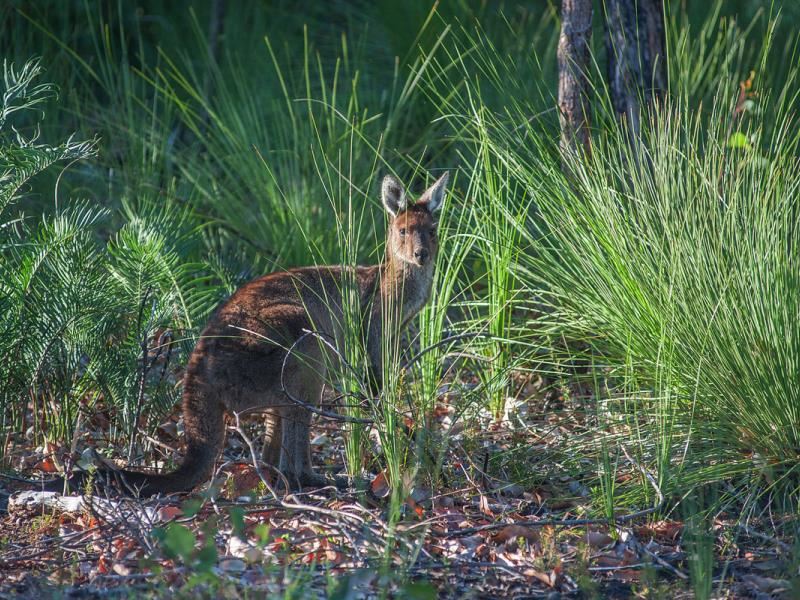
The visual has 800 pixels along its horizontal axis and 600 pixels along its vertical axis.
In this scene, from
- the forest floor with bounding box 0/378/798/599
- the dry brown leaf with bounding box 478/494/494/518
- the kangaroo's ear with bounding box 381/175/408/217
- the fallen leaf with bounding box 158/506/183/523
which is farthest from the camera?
the kangaroo's ear with bounding box 381/175/408/217

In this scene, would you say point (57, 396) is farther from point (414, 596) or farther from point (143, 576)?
point (414, 596)

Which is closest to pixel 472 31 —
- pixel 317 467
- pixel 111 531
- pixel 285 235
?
pixel 285 235

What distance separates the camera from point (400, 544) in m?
3.41

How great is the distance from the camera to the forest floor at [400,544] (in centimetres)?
311

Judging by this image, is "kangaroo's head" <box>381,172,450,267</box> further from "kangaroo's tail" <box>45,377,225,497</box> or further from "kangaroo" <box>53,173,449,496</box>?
"kangaroo's tail" <box>45,377,225,497</box>

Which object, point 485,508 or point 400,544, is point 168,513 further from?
point 485,508

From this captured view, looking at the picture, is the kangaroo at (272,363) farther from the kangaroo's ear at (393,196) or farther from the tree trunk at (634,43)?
the tree trunk at (634,43)

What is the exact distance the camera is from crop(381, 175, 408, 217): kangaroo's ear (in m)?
4.96

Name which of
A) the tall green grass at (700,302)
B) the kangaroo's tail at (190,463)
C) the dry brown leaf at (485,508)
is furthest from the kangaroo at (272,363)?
the tall green grass at (700,302)

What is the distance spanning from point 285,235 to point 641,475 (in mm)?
3135

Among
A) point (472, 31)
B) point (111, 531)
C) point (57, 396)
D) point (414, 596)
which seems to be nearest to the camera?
point (414, 596)

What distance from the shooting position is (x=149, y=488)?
12.5 feet

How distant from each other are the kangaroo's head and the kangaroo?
0.06 ft

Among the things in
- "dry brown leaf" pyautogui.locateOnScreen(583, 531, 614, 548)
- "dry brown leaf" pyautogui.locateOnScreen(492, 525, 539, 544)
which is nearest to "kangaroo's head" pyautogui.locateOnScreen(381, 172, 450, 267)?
"dry brown leaf" pyautogui.locateOnScreen(492, 525, 539, 544)
